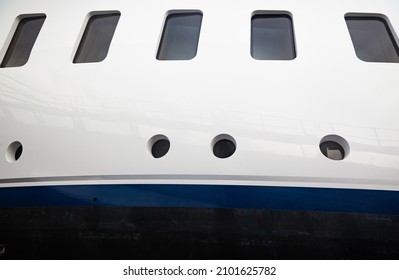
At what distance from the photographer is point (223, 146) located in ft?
10.5

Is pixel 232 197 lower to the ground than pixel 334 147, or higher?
lower

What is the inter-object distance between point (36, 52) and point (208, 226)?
115 inches

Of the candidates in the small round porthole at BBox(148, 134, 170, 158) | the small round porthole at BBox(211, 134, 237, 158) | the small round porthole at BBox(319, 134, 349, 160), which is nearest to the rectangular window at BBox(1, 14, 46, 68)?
the small round porthole at BBox(148, 134, 170, 158)

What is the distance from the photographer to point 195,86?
338 centimetres

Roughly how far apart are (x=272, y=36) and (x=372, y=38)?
44.2 inches

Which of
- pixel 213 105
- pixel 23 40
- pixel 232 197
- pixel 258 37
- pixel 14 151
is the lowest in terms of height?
pixel 232 197

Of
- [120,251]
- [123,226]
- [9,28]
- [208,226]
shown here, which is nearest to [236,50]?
[208,226]

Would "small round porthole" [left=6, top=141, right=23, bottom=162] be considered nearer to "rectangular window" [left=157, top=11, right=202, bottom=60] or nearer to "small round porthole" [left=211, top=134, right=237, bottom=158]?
"rectangular window" [left=157, top=11, right=202, bottom=60]

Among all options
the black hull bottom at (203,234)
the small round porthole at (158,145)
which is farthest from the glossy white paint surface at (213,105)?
the black hull bottom at (203,234)

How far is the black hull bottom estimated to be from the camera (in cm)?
304

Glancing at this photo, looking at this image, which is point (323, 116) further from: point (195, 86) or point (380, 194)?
point (195, 86)

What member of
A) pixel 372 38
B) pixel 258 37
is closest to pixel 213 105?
pixel 258 37

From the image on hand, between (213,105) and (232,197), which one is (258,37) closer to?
(213,105)

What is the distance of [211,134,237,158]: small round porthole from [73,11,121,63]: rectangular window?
1.78 m
